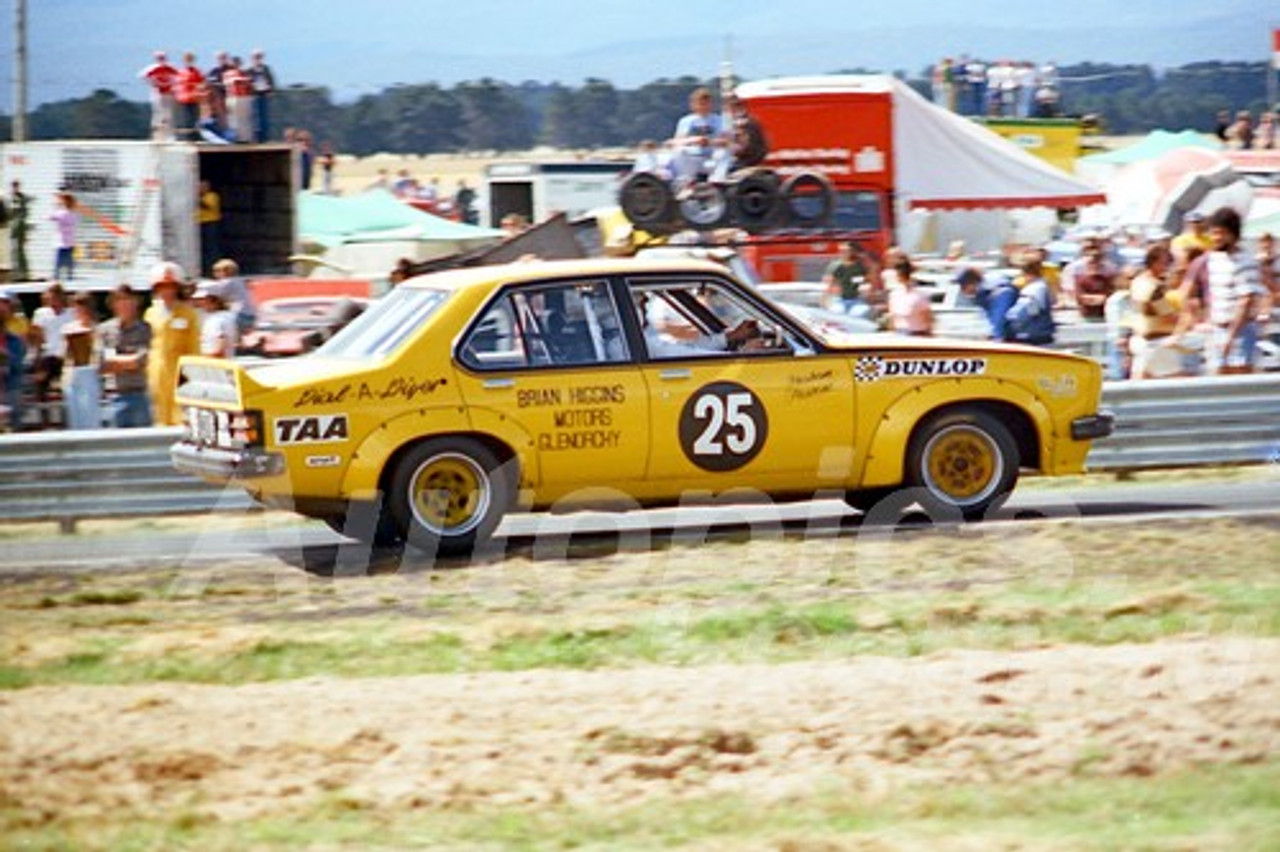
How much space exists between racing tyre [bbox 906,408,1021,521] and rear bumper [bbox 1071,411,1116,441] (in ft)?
1.09

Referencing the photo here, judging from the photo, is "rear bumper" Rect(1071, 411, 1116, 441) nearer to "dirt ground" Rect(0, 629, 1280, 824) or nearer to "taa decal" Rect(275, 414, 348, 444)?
"taa decal" Rect(275, 414, 348, 444)

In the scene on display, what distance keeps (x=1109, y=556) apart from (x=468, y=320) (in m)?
3.33

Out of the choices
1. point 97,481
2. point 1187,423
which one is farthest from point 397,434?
point 1187,423

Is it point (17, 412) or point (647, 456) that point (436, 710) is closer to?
point (647, 456)

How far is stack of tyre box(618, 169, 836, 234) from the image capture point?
20.8 metres

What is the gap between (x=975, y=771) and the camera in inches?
282

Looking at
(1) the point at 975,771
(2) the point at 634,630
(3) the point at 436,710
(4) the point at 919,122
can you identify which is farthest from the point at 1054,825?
(4) the point at 919,122

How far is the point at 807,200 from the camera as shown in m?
21.7

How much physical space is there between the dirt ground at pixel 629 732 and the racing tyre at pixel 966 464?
385 cm

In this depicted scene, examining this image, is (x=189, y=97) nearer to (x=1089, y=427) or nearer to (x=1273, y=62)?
(x=1089, y=427)

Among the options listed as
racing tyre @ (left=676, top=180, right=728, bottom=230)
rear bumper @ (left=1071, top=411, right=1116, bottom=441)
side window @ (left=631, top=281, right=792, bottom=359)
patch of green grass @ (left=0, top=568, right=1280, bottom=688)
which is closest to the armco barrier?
side window @ (left=631, top=281, right=792, bottom=359)

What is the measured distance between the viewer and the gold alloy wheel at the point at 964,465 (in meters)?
12.4

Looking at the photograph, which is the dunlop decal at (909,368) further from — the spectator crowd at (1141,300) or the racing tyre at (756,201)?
the racing tyre at (756,201)

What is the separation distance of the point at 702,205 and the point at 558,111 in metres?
81.6
